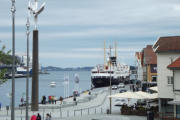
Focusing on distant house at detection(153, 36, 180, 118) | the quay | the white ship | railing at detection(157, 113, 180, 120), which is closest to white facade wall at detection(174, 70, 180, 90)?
distant house at detection(153, 36, 180, 118)

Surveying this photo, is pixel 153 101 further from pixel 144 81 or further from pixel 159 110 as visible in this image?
pixel 144 81

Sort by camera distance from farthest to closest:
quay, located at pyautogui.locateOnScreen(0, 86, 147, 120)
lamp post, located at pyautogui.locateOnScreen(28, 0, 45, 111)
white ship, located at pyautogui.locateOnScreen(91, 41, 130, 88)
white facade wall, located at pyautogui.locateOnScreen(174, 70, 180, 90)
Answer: white ship, located at pyautogui.locateOnScreen(91, 41, 130, 88) → lamp post, located at pyautogui.locateOnScreen(28, 0, 45, 111) → quay, located at pyautogui.locateOnScreen(0, 86, 147, 120) → white facade wall, located at pyautogui.locateOnScreen(174, 70, 180, 90)

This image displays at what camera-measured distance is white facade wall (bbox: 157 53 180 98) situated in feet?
120

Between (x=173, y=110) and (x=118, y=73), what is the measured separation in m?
104

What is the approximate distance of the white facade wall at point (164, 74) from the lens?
120 ft

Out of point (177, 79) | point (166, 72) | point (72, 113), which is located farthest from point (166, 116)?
point (72, 113)

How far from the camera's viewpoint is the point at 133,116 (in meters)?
36.6

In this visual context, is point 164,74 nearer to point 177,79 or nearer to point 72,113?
point 177,79

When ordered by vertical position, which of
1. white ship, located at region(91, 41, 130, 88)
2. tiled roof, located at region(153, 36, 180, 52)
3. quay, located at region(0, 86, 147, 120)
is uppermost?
tiled roof, located at region(153, 36, 180, 52)

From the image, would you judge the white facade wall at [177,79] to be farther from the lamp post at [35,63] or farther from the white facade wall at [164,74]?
the lamp post at [35,63]

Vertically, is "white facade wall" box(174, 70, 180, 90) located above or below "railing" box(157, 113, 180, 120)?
above

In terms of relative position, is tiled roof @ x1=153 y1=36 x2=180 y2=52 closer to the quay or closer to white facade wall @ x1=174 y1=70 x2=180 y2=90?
white facade wall @ x1=174 y1=70 x2=180 y2=90

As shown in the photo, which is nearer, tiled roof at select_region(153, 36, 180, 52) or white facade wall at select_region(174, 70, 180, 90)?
white facade wall at select_region(174, 70, 180, 90)

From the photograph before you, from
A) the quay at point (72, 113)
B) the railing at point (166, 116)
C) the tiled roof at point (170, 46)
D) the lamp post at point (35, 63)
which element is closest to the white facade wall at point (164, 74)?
the tiled roof at point (170, 46)
